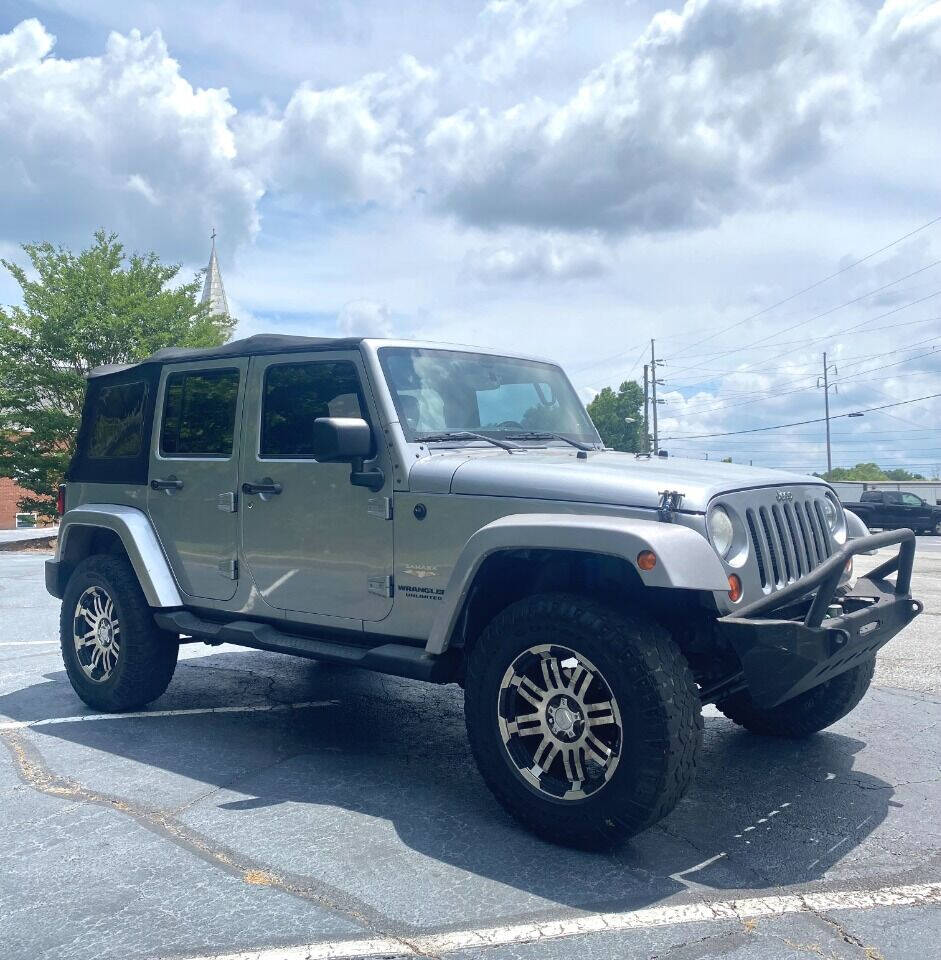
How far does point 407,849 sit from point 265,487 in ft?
6.63

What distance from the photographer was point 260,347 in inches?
201

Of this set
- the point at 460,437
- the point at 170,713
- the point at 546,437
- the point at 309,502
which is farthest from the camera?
the point at 170,713

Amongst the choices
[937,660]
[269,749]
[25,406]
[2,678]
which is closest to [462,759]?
[269,749]

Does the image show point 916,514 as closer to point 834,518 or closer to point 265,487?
point 834,518

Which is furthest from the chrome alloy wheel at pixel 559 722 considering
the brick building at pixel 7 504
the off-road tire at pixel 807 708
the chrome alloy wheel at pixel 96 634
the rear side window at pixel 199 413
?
the brick building at pixel 7 504

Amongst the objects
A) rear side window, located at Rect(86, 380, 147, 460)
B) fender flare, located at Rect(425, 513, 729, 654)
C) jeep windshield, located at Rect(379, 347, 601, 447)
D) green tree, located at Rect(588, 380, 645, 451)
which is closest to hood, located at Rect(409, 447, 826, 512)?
fender flare, located at Rect(425, 513, 729, 654)

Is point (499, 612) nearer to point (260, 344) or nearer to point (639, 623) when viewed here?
point (639, 623)

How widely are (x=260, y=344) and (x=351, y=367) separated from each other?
0.71 meters

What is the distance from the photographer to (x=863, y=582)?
4.37m

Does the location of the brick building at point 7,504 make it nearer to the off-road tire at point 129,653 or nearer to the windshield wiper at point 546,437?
the off-road tire at point 129,653

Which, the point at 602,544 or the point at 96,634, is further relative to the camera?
the point at 96,634

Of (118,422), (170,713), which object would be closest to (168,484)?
(118,422)

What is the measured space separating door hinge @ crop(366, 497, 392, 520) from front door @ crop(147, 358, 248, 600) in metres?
1.03

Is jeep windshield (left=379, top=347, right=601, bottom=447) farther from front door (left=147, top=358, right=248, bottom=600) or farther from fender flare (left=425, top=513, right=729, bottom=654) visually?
front door (left=147, top=358, right=248, bottom=600)
